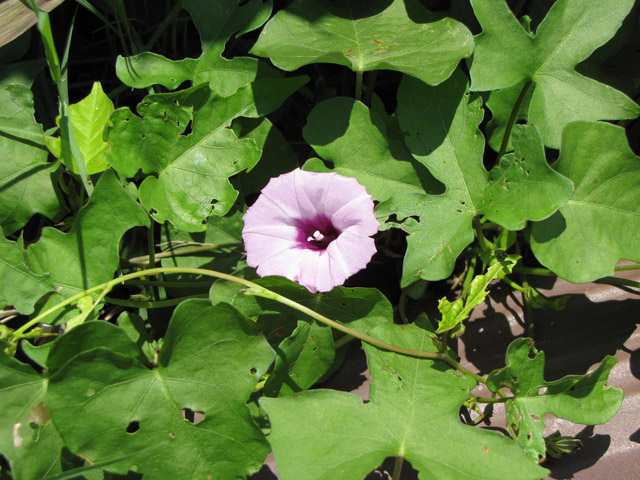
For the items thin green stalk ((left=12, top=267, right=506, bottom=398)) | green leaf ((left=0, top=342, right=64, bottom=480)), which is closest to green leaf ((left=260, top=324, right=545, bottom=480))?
thin green stalk ((left=12, top=267, right=506, bottom=398))

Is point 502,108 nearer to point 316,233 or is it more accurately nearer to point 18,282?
point 316,233

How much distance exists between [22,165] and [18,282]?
342 mm

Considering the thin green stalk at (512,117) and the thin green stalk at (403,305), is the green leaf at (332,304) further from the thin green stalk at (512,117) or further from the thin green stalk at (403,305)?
the thin green stalk at (512,117)

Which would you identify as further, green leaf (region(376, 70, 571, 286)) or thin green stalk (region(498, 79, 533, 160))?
thin green stalk (region(498, 79, 533, 160))

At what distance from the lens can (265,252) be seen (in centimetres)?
141

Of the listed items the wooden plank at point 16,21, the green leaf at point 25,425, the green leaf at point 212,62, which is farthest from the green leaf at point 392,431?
the wooden plank at point 16,21

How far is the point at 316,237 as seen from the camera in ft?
4.91

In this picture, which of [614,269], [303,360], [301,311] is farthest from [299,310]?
[614,269]

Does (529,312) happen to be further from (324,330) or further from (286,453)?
(286,453)

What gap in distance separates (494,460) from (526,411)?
0.61 feet

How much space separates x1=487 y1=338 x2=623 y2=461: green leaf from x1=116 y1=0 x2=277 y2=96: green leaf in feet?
3.08

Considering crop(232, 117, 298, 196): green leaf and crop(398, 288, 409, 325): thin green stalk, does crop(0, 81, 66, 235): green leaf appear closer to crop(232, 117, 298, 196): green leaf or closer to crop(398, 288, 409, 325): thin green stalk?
crop(232, 117, 298, 196): green leaf

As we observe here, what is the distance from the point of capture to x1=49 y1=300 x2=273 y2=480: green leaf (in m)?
1.26

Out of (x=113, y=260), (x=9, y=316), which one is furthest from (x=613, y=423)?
(x=9, y=316)
